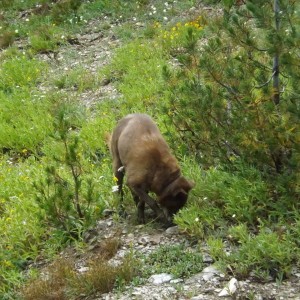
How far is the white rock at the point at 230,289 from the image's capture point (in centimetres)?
575

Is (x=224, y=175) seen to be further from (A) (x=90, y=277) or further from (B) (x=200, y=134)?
(A) (x=90, y=277)

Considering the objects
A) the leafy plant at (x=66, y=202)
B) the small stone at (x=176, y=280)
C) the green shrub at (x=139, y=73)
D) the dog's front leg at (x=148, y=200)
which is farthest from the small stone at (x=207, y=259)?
Result: the green shrub at (x=139, y=73)

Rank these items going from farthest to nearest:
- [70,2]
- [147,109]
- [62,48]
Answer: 1. [70,2]
2. [62,48]
3. [147,109]

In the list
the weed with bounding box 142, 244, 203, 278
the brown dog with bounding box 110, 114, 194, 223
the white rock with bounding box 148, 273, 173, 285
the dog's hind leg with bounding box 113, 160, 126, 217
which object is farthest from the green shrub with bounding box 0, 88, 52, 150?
the white rock with bounding box 148, 273, 173, 285

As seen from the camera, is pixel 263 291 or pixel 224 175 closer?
pixel 263 291

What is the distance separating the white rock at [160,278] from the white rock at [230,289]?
596 millimetres

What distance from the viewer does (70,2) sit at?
17.1 m

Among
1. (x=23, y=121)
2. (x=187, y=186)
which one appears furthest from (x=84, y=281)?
(x=23, y=121)

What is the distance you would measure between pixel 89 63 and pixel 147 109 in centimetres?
361

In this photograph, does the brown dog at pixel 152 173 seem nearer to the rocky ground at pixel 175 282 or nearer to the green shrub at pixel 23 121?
the rocky ground at pixel 175 282

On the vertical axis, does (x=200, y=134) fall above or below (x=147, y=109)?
above

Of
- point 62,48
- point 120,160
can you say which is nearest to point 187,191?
point 120,160

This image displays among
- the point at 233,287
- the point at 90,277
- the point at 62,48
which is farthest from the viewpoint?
the point at 62,48

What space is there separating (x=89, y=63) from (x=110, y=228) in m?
7.39
